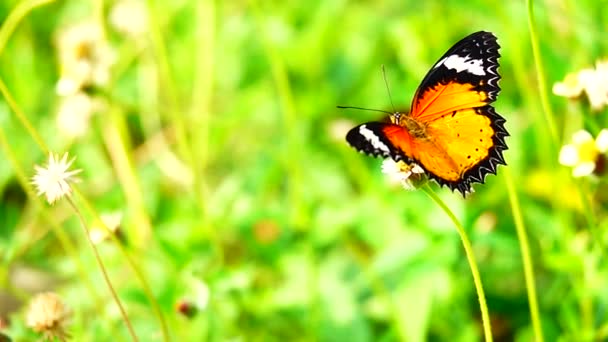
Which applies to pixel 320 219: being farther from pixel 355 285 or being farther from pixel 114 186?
pixel 114 186

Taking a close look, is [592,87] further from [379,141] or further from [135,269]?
[135,269]

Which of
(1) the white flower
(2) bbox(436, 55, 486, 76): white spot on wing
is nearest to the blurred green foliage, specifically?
(1) the white flower

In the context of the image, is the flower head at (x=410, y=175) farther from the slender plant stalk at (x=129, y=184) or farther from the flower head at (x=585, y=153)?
the slender plant stalk at (x=129, y=184)

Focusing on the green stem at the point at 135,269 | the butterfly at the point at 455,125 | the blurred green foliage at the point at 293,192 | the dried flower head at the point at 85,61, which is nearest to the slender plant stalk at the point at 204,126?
the blurred green foliage at the point at 293,192

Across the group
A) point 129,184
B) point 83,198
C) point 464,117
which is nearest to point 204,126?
point 129,184

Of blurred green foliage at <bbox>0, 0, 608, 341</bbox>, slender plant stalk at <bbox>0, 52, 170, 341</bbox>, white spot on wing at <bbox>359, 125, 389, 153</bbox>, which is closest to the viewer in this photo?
white spot on wing at <bbox>359, 125, 389, 153</bbox>

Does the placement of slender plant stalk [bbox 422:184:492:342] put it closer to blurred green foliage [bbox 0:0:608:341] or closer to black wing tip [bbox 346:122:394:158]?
black wing tip [bbox 346:122:394:158]
